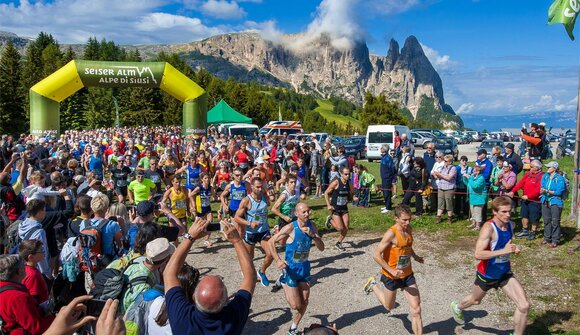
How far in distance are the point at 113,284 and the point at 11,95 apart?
46665 mm

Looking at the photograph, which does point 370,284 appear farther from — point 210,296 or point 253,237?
point 210,296

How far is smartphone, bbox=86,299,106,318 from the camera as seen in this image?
3.64m

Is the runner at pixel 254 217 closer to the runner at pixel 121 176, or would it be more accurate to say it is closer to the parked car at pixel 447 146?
the runner at pixel 121 176

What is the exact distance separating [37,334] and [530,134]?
14116 mm

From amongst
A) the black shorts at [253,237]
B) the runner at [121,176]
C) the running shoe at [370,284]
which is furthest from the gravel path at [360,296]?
the runner at [121,176]

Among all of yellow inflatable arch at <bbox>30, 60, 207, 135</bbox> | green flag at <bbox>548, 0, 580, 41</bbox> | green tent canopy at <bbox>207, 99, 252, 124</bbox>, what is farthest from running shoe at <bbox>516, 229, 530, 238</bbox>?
green tent canopy at <bbox>207, 99, 252, 124</bbox>

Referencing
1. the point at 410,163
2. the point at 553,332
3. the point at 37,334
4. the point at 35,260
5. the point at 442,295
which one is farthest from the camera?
the point at 410,163

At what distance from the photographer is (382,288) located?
5969 millimetres

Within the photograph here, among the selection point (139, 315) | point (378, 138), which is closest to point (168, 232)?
point (139, 315)

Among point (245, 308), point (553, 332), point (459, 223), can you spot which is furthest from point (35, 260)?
point (459, 223)

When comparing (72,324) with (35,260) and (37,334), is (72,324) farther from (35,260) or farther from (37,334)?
(35,260)

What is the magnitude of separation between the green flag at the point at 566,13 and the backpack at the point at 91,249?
34.0 feet

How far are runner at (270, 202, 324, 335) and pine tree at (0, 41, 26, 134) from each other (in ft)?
143

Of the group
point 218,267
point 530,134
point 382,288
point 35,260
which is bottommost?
point 218,267
